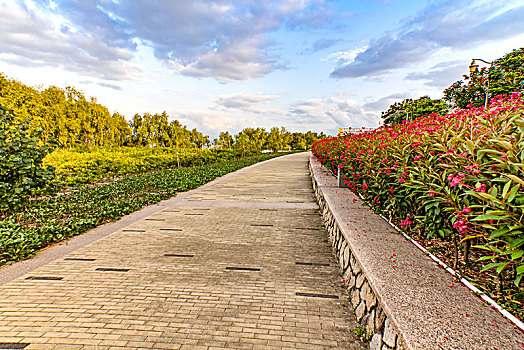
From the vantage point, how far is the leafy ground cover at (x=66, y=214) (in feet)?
13.9

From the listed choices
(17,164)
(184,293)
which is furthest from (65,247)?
(184,293)

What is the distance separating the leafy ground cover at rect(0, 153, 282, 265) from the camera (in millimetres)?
4228

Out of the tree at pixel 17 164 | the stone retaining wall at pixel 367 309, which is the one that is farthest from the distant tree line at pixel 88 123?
the stone retaining wall at pixel 367 309

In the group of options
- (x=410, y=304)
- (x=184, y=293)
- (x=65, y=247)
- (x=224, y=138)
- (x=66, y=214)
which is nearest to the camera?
(x=410, y=304)

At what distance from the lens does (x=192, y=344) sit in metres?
2.22

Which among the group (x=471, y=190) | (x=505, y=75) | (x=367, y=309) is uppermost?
(x=505, y=75)

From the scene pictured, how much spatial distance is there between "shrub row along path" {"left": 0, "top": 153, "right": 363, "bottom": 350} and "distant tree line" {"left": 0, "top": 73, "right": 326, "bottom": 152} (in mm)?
9062

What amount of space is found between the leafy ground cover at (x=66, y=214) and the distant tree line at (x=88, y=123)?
447 cm

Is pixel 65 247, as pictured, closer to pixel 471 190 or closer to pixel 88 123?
pixel 471 190

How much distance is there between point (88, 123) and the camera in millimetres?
25250

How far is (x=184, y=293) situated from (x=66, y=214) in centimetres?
475

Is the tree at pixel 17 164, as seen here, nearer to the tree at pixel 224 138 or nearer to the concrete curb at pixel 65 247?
the concrete curb at pixel 65 247

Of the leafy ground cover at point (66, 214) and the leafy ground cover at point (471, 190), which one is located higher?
the leafy ground cover at point (471, 190)

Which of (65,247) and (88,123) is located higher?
(88,123)
